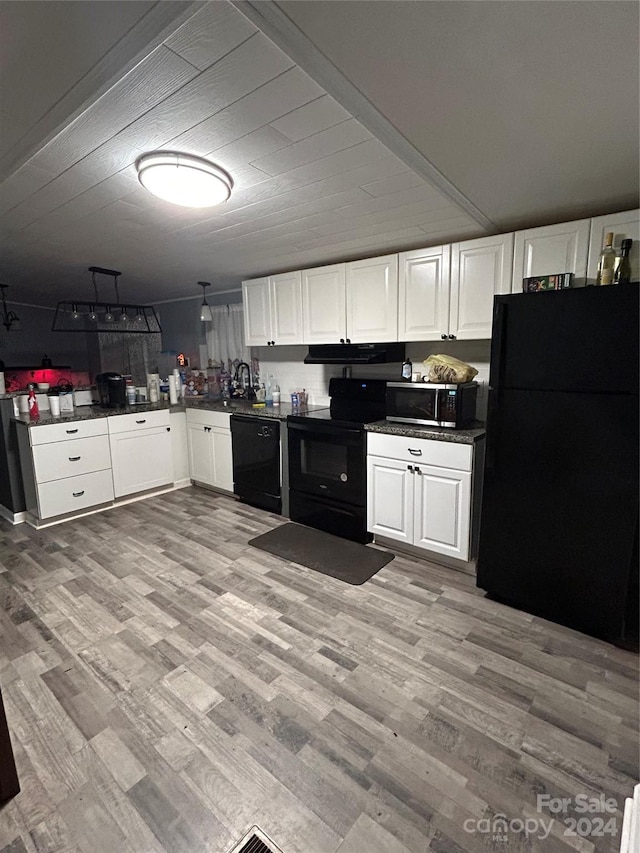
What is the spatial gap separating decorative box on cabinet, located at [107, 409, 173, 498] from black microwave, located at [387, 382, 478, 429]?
8.17 ft

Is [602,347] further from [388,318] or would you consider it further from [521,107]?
[388,318]

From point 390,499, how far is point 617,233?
2063mm

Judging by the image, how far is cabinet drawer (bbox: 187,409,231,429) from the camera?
400 centimetres

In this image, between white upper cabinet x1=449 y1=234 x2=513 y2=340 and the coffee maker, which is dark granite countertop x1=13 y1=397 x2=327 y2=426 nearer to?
the coffee maker

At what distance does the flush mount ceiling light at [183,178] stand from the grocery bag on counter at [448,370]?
1.68m

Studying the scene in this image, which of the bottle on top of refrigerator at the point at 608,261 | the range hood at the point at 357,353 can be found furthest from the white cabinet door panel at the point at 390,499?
the bottle on top of refrigerator at the point at 608,261

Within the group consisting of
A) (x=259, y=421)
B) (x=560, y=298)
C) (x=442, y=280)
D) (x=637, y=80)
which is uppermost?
(x=637, y=80)

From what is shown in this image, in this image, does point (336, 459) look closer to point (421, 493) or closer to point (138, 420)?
point (421, 493)

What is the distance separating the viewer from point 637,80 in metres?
1.22

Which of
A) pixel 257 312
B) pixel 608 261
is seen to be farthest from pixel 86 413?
pixel 608 261

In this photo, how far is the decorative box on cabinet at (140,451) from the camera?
12.7 feet

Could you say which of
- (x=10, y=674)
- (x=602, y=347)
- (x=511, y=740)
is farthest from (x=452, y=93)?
(x=10, y=674)

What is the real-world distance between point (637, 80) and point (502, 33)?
1.71ft

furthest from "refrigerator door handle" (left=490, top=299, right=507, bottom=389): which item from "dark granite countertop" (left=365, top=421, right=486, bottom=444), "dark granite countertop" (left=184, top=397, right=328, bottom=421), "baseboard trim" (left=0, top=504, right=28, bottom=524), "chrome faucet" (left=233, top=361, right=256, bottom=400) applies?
"baseboard trim" (left=0, top=504, right=28, bottom=524)
